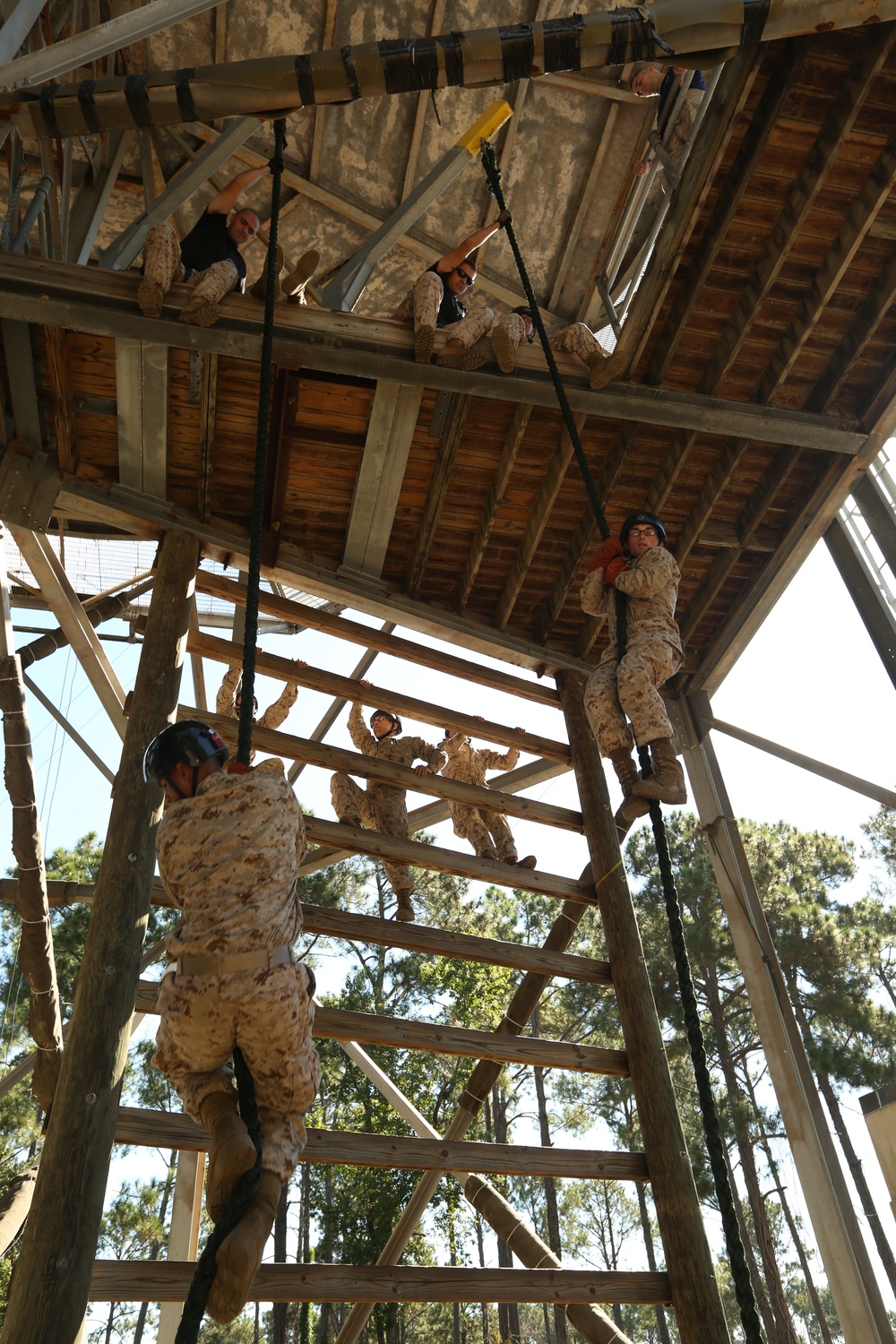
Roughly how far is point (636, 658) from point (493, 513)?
1.79m

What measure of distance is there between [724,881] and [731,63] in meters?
5.16

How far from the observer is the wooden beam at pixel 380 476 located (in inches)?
246

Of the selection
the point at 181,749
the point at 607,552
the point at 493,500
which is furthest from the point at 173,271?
the point at 181,749

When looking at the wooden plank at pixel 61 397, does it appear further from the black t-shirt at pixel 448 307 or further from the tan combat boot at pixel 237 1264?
the tan combat boot at pixel 237 1264

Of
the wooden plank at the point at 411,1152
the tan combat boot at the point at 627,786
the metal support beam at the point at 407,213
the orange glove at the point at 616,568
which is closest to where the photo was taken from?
the wooden plank at the point at 411,1152

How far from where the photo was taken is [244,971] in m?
2.96

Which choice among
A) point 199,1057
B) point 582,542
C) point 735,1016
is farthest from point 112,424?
point 735,1016

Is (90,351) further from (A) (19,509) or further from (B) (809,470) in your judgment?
(B) (809,470)

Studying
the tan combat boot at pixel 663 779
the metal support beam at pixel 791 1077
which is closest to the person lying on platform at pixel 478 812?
the metal support beam at pixel 791 1077

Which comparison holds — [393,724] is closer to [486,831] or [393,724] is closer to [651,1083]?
[486,831]

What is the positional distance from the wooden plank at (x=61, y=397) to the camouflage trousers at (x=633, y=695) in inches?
146

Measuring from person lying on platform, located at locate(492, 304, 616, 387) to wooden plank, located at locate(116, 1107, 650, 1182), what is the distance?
4313mm

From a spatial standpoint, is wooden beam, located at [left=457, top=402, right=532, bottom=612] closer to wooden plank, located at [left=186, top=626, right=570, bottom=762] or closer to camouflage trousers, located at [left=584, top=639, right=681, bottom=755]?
wooden plank, located at [left=186, top=626, right=570, bottom=762]

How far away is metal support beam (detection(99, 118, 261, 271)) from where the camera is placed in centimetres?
625
